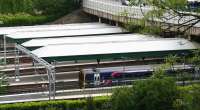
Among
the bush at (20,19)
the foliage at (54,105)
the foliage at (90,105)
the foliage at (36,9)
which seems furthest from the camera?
the foliage at (36,9)

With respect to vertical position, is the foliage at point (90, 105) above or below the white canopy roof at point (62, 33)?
below

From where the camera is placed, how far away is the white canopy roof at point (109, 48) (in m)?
33.5

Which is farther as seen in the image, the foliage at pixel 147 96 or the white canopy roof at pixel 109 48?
the white canopy roof at pixel 109 48

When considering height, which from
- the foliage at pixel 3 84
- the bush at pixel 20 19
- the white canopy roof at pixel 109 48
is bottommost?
the foliage at pixel 3 84

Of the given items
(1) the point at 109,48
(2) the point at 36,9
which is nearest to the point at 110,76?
(1) the point at 109,48

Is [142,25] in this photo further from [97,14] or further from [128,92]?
[97,14]

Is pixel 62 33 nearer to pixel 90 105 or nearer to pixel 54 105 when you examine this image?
pixel 54 105

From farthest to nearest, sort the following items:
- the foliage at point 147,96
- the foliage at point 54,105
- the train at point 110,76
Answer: the train at point 110,76, the foliage at point 54,105, the foliage at point 147,96

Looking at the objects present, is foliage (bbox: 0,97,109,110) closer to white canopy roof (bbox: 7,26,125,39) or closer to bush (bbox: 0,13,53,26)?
white canopy roof (bbox: 7,26,125,39)

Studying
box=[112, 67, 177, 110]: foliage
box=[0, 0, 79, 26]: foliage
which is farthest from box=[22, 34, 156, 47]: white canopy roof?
box=[112, 67, 177, 110]: foliage

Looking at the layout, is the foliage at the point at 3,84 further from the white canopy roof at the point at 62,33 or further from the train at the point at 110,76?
the white canopy roof at the point at 62,33

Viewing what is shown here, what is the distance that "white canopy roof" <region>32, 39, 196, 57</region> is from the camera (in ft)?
110

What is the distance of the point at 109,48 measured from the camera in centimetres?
3456

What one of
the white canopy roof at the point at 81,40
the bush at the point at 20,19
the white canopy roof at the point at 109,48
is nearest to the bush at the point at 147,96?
the white canopy roof at the point at 109,48
